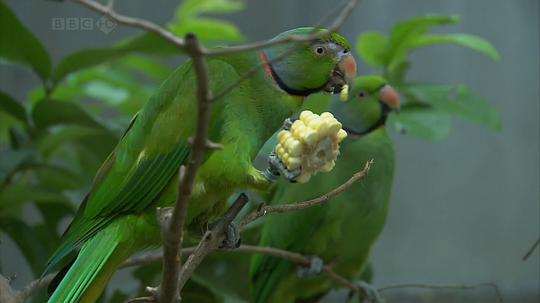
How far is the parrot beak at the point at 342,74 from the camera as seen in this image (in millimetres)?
897

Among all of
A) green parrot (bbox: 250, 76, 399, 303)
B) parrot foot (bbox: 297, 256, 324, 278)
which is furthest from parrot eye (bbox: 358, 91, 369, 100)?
parrot foot (bbox: 297, 256, 324, 278)

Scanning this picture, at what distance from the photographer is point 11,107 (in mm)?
1401

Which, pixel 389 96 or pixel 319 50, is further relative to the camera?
pixel 389 96

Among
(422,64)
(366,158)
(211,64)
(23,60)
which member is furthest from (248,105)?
(422,64)

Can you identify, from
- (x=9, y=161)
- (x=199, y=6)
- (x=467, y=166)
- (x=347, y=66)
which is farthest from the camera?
(x=467, y=166)

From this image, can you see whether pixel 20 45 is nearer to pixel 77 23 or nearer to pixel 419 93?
pixel 77 23

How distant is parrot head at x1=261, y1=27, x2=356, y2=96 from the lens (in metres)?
0.90

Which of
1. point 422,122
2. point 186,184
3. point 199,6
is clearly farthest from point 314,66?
point 199,6

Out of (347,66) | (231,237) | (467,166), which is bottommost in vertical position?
(467,166)

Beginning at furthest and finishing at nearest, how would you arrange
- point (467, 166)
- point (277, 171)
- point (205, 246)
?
point (467, 166)
point (277, 171)
point (205, 246)

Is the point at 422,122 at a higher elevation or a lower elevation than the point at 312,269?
higher

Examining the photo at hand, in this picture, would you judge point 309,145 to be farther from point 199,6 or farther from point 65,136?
point 199,6

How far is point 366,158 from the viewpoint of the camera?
1.39 m

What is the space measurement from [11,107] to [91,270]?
2.22 feet
